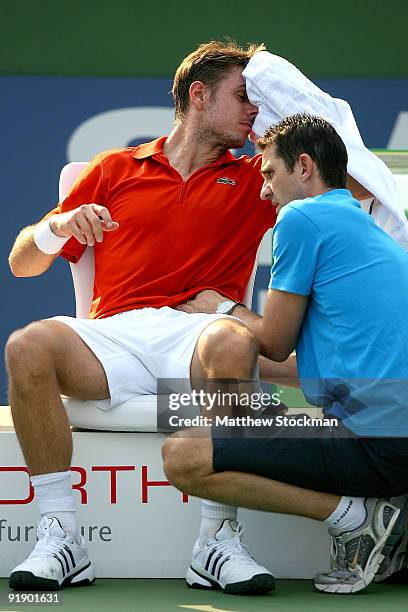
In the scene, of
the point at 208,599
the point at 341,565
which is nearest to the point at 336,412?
the point at 341,565

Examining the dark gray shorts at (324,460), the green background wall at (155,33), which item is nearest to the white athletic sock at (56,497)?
the dark gray shorts at (324,460)

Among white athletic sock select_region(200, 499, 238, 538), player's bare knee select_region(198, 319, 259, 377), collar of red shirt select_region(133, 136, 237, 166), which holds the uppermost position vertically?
collar of red shirt select_region(133, 136, 237, 166)

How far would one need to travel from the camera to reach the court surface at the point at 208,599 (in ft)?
8.93

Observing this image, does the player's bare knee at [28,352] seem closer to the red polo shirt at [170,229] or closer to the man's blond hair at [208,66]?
the red polo shirt at [170,229]

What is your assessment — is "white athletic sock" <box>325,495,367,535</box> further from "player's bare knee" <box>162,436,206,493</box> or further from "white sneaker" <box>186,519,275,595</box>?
"player's bare knee" <box>162,436,206,493</box>

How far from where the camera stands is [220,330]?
2998mm

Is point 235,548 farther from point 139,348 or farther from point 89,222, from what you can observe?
point 89,222

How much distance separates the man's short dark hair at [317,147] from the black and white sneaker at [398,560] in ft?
2.45

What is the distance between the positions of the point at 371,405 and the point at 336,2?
338cm

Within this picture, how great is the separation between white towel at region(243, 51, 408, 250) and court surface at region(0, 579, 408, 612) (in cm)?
101

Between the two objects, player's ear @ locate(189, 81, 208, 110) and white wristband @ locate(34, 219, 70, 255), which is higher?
player's ear @ locate(189, 81, 208, 110)

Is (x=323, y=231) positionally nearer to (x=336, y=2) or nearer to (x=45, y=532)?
(x=45, y=532)

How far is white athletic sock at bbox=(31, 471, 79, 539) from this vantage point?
9.74 ft

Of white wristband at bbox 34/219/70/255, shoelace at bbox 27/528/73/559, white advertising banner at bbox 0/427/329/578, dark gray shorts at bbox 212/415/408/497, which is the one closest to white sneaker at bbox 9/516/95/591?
shoelace at bbox 27/528/73/559
